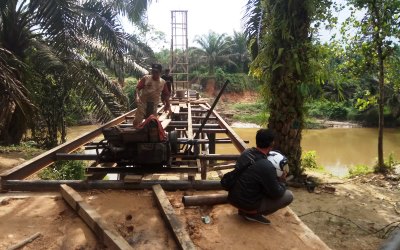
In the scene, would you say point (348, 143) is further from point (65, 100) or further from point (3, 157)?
point (3, 157)

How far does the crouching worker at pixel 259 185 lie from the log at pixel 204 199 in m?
0.30

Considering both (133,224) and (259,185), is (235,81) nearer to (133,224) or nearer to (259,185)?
(259,185)

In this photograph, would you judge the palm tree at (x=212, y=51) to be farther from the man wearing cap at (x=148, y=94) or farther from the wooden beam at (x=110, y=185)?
the wooden beam at (x=110, y=185)

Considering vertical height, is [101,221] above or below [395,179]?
above

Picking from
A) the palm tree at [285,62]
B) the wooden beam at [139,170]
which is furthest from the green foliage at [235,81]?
the wooden beam at [139,170]

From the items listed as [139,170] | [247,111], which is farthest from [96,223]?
[247,111]

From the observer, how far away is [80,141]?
5613 millimetres

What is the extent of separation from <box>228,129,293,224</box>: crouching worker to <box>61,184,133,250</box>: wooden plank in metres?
1.14

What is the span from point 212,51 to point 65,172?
29.9m

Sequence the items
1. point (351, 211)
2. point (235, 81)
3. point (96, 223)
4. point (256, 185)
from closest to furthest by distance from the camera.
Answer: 1. point (96, 223)
2. point (256, 185)
3. point (351, 211)
4. point (235, 81)

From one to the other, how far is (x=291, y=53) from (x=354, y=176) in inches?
199

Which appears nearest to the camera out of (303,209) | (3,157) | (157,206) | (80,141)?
(157,206)

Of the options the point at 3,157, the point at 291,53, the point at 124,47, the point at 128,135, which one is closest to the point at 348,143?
the point at 291,53

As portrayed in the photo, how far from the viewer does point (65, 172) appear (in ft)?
34.8
